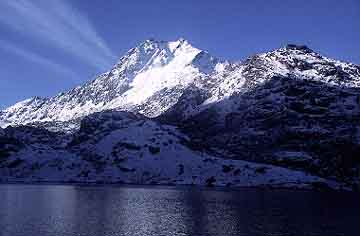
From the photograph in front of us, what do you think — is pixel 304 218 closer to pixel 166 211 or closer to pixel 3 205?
pixel 166 211

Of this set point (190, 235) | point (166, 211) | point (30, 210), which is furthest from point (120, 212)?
point (190, 235)

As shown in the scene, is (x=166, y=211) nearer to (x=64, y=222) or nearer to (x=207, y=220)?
(x=207, y=220)

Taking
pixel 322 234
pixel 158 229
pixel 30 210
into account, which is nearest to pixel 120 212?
pixel 30 210

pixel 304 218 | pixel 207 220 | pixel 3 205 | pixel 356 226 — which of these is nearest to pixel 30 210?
pixel 3 205

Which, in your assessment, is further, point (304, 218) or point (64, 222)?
point (304, 218)

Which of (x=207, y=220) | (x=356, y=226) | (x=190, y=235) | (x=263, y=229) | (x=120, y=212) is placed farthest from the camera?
(x=120, y=212)

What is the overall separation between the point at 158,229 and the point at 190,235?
1433 centimetres

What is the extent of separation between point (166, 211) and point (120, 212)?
1691cm

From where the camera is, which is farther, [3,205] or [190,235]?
[3,205]

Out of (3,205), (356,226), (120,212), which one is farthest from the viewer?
(3,205)

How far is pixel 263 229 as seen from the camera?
138 m

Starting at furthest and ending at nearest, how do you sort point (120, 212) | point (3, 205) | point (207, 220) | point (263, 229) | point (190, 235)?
1. point (3, 205)
2. point (120, 212)
3. point (207, 220)
4. point (263, 229)
5. point (190, 235)

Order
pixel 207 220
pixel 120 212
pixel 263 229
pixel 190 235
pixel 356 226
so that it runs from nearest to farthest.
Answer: pixel 190 235
pixel 263 229
pixel 356 226
pixel 207 220
pixel 120 212

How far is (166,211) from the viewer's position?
18588 cm
